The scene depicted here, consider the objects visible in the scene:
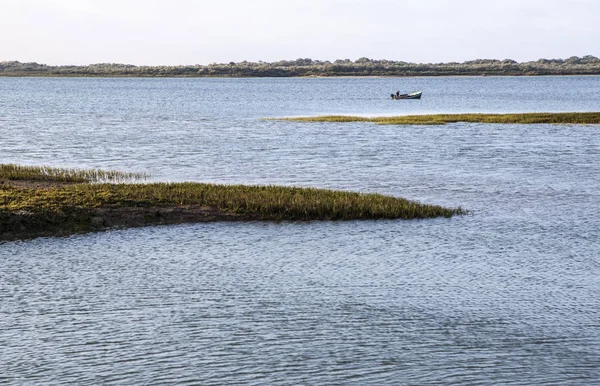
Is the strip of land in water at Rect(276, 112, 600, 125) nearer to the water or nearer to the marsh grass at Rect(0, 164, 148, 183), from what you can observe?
the water

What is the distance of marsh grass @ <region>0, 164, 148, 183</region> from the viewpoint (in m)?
37.7

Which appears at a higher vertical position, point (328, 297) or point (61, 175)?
point (61, 175)

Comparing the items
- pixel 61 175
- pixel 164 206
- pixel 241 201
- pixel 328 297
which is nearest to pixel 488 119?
pixel 61 175

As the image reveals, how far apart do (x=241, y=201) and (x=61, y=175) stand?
1072 centimetres

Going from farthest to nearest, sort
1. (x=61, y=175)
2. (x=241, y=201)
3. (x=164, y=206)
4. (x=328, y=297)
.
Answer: (x=61, y=175) < (x=241, y=201) < (x=164, y=206) < (x=328, y=297)

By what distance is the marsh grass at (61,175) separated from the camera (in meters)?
37.7

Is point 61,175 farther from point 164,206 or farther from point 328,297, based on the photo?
point 328,297

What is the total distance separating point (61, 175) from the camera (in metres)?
38.8

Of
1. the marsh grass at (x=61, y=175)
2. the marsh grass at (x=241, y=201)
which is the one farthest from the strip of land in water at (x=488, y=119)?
the marsh grass at (x=241, y=201)

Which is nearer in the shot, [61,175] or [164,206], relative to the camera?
[164,206]

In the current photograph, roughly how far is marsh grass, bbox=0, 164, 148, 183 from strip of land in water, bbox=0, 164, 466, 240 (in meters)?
Answer: 0.78

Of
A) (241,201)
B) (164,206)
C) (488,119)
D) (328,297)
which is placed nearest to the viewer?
(328,297)

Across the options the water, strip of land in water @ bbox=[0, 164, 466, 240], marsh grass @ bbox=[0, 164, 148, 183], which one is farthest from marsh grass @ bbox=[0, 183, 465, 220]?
marsh grass @ bbox=[0, 164, 148, 183]

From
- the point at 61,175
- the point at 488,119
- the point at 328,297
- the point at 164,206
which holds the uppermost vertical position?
the point at 61,175
